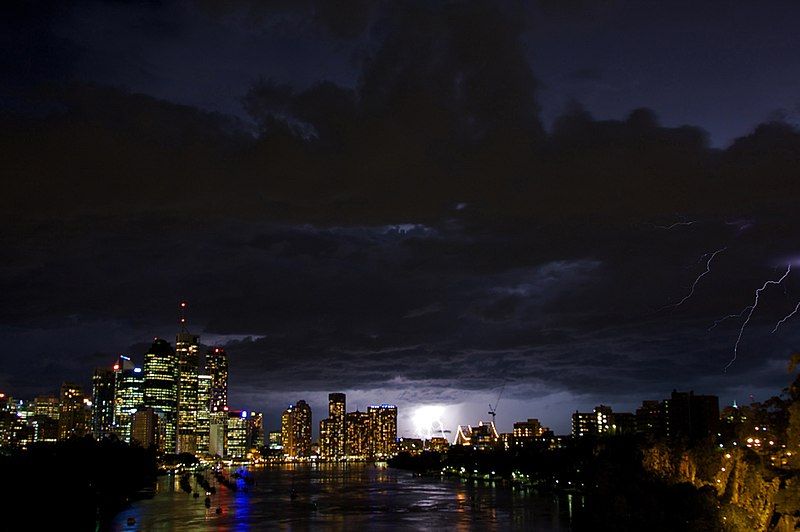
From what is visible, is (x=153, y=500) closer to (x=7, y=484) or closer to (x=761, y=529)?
(x=7, y=484)

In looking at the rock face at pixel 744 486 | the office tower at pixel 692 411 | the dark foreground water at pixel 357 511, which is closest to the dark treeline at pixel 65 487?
the dark foreground water at pixel 357 511

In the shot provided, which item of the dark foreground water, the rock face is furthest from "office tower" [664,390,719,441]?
the rock face

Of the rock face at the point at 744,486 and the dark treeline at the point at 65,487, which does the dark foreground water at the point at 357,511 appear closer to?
the dark treeline at the point at 65,487

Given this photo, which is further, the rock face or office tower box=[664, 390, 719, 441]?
office tower box=[664, 390, 719, 441]

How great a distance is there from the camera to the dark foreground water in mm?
81938

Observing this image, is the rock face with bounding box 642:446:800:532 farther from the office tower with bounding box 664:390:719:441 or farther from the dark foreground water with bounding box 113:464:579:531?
the office tower with bounding box 664:390:719:441

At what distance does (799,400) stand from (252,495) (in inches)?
4142

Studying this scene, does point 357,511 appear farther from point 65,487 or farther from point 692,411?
point 692,411

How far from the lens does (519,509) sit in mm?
99438

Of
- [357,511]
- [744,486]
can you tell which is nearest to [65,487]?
[357,511]

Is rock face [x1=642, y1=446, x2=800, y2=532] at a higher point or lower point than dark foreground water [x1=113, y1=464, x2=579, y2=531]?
higher

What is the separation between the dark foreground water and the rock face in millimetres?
17964

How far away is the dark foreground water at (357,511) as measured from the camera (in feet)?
269

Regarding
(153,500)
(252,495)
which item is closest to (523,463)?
(252,495)
